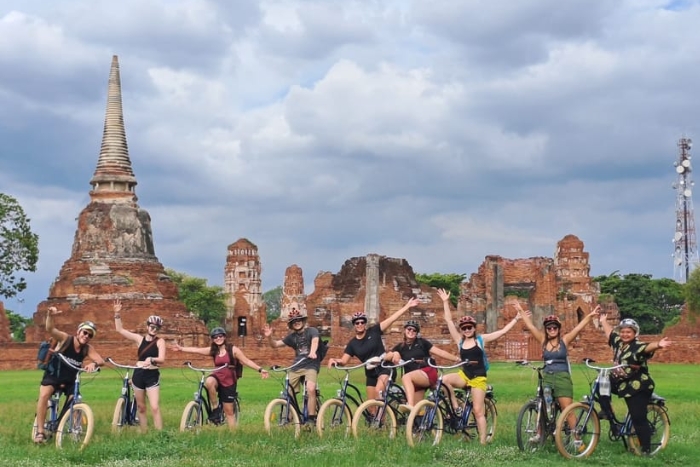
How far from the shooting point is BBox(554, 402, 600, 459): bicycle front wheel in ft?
37.9

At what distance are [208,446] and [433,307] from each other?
54.4 metres

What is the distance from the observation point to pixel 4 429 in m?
14.0

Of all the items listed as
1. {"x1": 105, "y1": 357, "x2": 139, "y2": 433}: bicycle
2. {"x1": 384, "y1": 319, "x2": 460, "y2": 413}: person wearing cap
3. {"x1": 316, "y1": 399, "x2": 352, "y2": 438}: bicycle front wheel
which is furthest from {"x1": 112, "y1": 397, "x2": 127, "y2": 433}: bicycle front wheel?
{"x1": 384, "y1": 319, "x2": 460, "y2": 413}: person wearing cap

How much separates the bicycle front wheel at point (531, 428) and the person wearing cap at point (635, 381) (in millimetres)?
751

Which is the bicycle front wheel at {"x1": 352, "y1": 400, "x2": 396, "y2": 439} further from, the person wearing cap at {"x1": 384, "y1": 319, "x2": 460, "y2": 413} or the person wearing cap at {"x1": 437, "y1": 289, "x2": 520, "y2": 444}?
the person wearing cap at {"x1": 437, "y1": 289, "x2": 520, "y2": 444}

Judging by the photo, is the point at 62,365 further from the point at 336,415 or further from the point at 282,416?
the point at 336,415

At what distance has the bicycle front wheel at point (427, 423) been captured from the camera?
1193 centimetres

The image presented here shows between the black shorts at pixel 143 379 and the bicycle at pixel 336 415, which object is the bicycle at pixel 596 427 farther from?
the black shorts at pixel 143 379

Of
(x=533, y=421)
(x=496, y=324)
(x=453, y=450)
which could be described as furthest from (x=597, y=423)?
(x=496, y=324)

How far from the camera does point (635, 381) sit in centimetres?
1206

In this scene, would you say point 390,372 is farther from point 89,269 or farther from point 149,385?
point 89,269

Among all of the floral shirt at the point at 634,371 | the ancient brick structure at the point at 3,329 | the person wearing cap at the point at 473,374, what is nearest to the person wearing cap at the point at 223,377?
the person wearing cap at the point at 473,374

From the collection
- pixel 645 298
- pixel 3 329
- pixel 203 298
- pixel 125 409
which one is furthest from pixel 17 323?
pixel 125 409

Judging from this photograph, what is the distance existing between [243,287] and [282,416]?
59.1 m
